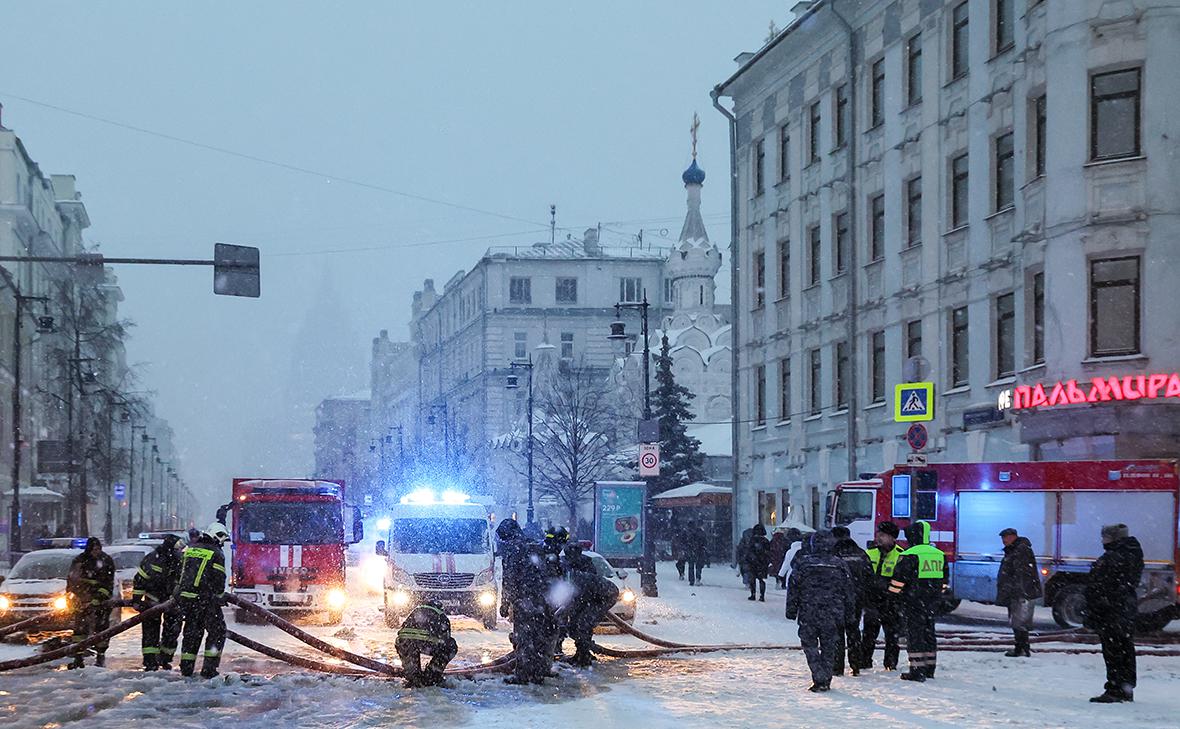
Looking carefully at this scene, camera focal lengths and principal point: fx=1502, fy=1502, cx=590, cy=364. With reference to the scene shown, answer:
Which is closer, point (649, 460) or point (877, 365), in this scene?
point (649, 460)

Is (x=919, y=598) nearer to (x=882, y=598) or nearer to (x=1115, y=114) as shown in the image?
(x=882, y=598)

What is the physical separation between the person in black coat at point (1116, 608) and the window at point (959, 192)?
64.4 ft

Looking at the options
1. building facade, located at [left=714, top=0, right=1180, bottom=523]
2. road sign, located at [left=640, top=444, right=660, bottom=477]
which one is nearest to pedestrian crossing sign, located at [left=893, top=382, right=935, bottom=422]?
building facade, located at [left=714, top=0, right=1180, bottom=523]

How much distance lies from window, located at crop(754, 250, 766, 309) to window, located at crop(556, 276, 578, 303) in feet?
248

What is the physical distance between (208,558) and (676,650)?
6.35 metres

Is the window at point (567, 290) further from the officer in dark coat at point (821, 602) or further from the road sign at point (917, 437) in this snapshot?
the officer in dark coat at point (821, 602)

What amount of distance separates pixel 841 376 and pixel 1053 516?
16128mm

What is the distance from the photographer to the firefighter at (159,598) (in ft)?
57.0

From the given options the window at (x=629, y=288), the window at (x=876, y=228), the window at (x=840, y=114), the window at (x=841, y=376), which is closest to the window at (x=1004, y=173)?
the window at (x=876, y=228)

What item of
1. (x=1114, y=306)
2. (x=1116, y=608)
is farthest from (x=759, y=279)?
(x=1116, y=608)

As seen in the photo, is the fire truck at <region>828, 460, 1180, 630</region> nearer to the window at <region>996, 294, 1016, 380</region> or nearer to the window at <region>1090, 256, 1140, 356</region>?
the window at <region>1090, 256, 1140, 356</region>

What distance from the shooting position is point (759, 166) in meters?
46.7

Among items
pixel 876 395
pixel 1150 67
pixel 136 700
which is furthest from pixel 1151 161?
pixel 136 700

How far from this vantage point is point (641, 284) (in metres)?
124
